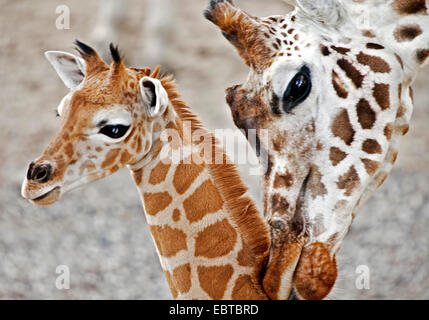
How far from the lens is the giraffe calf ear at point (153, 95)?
8.41 ft

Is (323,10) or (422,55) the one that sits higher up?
(323,10)

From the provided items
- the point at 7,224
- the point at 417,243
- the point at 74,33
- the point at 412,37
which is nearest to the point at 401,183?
the point at 417,243

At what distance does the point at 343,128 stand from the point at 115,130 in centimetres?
98

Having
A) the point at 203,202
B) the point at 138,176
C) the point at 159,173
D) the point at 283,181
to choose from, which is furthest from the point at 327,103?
the point at 138,176

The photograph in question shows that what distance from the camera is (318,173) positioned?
270cm

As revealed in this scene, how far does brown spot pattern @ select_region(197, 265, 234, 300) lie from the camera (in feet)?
8.98

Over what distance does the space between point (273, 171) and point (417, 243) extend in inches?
178

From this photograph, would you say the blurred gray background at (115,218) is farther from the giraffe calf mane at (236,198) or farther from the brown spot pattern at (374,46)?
the brown spot pattern at (374,46)

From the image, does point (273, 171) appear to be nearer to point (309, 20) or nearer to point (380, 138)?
point (380, 138)

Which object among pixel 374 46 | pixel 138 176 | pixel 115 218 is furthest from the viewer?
pixel 115 218

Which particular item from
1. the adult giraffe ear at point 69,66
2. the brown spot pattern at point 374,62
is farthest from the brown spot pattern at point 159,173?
the brown spot pattern at point 374,62

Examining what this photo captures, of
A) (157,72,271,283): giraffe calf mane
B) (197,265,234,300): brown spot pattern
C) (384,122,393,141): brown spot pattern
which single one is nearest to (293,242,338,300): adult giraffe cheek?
(157,72,271,283): giraffe calf mane

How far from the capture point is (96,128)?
8.46ft

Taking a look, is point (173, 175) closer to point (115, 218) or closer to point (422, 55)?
point (422, 55)
